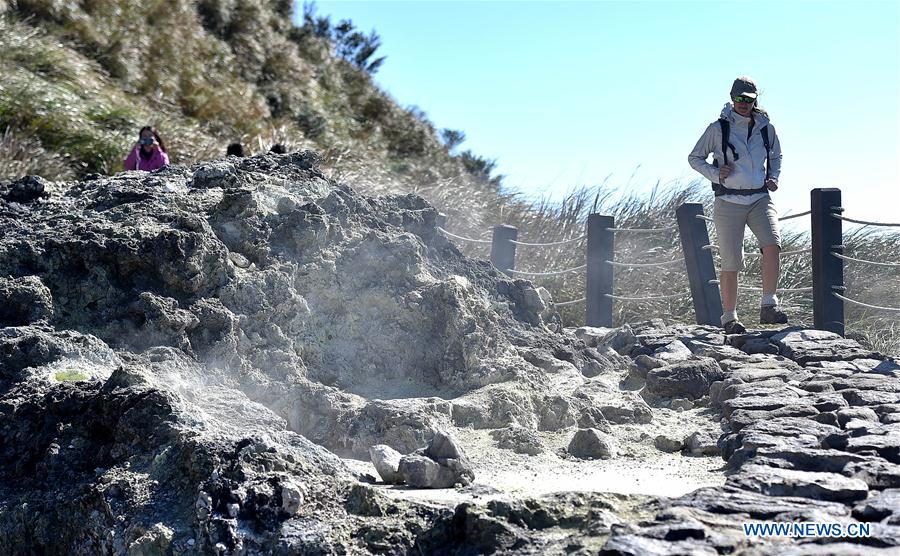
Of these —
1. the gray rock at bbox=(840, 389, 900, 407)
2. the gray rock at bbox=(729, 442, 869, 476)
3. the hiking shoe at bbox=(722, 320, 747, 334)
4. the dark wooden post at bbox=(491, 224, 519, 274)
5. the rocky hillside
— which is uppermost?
the rocky hillside

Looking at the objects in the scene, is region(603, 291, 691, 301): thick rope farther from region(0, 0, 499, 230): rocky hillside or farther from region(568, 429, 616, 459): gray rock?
region(568, 429, 616, 459): gray rock

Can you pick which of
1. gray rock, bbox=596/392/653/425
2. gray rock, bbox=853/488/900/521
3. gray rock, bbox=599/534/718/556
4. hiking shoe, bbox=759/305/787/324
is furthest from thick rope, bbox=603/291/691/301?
gray rock, bbox=599/534/718/556

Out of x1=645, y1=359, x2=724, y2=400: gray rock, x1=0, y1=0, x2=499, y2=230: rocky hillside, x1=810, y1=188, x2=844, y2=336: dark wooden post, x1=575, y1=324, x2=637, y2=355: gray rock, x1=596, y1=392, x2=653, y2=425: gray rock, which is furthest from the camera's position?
x1=0, y1=0, x2=499, y2=230: rocky hillside

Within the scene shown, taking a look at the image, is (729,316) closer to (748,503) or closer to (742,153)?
(742,153)

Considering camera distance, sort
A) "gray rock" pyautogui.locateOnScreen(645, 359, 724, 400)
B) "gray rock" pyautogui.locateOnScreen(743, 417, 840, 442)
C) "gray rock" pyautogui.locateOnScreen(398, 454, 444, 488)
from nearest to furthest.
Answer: "gray rock" pyautogui.locateOnScreen(398, 454, 444, 488) < "gray rock" pyautogui.locateOnScreen(743, 417, 840, 442) < "gray rock" pyautogui.locateOnScreen(645, 359, 724, 400)

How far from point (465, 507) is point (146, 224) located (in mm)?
2357

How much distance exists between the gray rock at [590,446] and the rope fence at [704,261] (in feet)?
7.38

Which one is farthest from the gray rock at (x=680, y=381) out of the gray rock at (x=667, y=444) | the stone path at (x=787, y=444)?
the gray rock at (x=667, y=444)

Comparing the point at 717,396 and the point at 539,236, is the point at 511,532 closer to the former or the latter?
the point at 717,396

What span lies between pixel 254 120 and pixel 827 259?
1069 cm

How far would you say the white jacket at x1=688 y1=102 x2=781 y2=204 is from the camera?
6.97 m

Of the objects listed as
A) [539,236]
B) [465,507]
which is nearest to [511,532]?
[465,507]

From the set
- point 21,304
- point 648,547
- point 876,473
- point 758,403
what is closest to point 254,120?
point 21,304

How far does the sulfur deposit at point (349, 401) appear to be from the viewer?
10.7ft
